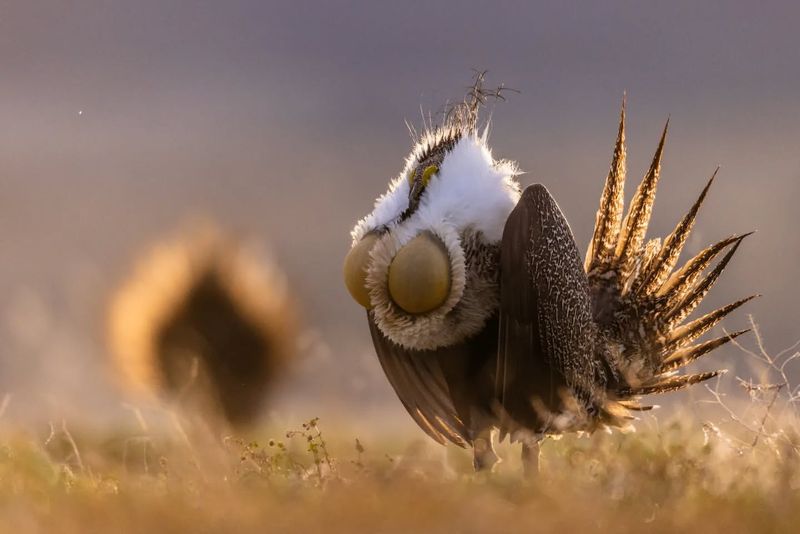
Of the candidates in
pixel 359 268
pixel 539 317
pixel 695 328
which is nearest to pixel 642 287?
pixel 695 328

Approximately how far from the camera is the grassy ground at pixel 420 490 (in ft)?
10.5

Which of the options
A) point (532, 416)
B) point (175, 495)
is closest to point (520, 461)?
point (532, 416)

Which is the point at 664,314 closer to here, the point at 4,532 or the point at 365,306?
the point at 365,306

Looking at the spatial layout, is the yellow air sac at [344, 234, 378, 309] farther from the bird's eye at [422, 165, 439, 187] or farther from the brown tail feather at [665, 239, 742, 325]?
the brown tail feather at [665, 239, 742, 325]

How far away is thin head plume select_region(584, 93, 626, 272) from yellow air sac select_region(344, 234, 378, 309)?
1178 millimetres

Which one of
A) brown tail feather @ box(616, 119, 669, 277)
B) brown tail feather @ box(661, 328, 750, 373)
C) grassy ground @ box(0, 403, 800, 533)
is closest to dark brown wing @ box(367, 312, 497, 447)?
grassy ground @ box(0, 403, 800, 533)

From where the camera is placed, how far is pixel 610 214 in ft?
17.0

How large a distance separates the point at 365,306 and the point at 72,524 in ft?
6.31

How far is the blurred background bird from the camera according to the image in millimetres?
6094

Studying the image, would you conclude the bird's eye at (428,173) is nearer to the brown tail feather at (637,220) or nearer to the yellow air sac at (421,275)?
the yellow air sac at (421,275)

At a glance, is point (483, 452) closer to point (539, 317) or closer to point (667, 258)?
point (539, 317)

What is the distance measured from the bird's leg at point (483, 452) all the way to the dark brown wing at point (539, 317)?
0.23 m

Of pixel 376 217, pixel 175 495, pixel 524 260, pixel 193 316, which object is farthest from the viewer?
pixel 193 316

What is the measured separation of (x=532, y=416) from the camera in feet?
15.3
